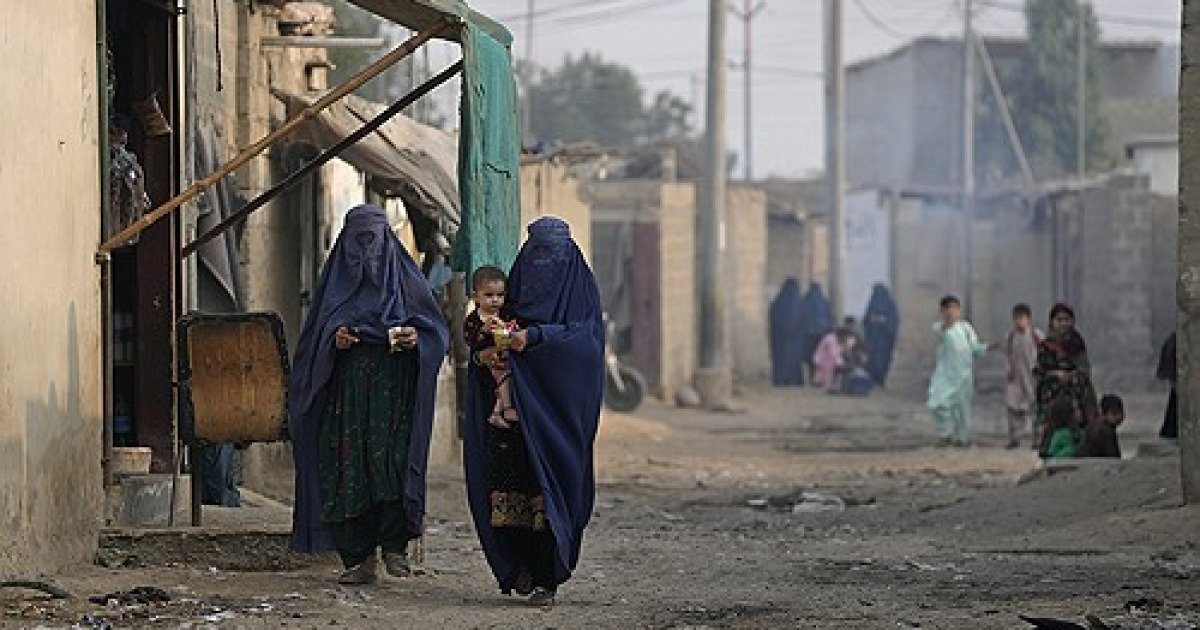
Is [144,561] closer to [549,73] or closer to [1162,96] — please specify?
[1162,96]

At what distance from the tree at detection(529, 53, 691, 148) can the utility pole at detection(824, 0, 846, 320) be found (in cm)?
3234

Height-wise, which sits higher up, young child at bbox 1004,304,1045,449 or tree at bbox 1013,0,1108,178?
tree at bbox 1013,0,1108,178

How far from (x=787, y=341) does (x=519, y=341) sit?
2825 cm

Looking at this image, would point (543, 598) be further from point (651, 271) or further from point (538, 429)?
point (651, 271)

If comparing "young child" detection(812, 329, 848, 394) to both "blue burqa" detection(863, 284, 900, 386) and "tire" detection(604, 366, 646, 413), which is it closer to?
"blue burqa" detection(863, 284, 900, 386)

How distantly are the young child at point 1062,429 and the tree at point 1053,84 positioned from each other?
40.0m

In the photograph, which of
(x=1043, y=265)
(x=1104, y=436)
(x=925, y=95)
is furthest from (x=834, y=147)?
(x=925, y=95)

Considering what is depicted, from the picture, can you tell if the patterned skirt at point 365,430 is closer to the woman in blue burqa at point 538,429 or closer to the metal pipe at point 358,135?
the woman in blue burqa at point 538,429

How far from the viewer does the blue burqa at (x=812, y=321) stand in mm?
36344

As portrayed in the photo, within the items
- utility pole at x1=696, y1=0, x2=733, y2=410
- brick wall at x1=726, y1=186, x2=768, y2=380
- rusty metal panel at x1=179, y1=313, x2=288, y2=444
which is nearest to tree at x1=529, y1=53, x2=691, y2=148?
brick wall at x1=726, y1=186, x2=768, y2=380

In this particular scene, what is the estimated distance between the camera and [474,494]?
8461 mm

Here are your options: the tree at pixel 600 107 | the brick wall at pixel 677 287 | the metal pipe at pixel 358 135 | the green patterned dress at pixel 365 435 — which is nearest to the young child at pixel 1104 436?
the metal pipe at pixel 358 135

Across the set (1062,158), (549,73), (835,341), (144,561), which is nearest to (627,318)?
(835,341)

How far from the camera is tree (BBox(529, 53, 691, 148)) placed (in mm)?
70938
